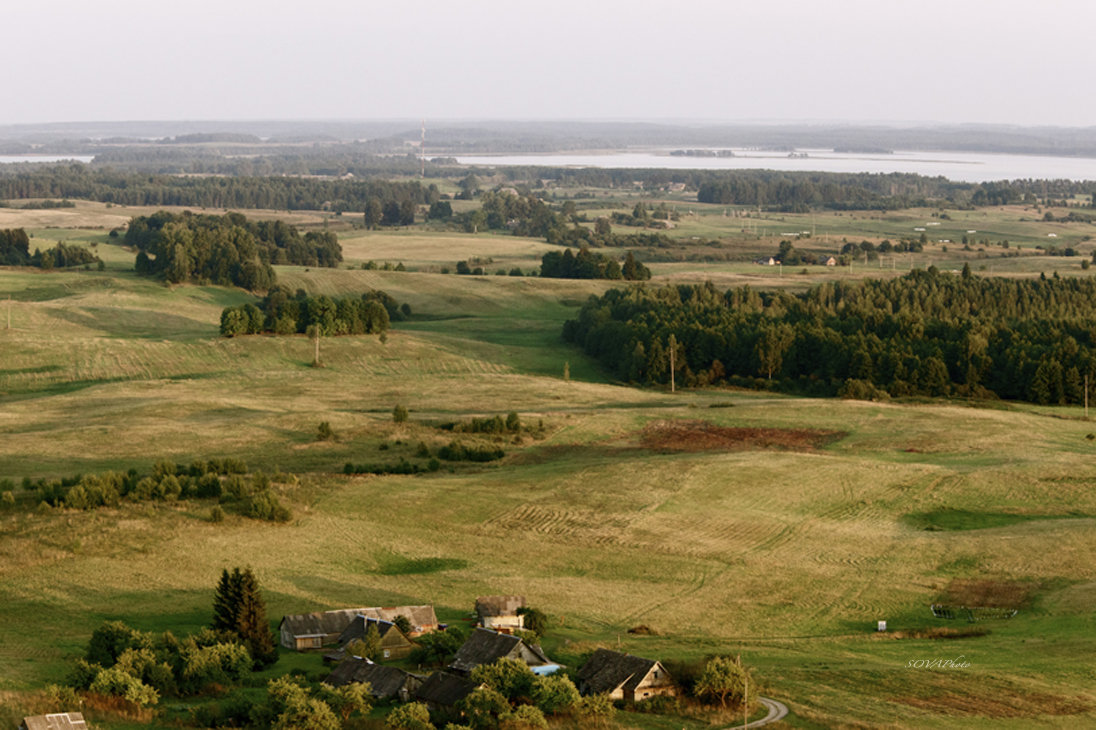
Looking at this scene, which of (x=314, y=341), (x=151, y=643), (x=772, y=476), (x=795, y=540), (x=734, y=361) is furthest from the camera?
(x=314, y=341)

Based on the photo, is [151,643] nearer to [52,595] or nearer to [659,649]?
[52,595]

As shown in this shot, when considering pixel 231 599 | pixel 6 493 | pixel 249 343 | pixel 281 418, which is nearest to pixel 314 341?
pixel 249 343

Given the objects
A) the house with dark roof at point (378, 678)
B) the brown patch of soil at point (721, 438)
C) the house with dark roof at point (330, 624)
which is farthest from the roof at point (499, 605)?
the brown patch of soil at point (721, 438)

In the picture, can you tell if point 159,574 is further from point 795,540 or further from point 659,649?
point 795,540

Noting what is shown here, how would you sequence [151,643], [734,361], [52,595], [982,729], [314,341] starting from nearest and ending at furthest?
[982,729] → [151,643] → [52,595] → [734,361] → [314,341]

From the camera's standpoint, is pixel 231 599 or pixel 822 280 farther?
pixel 822 280

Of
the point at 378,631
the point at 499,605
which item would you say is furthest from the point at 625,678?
the point at 378,631
